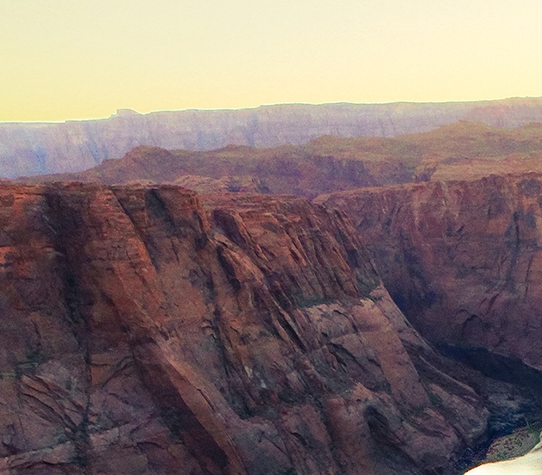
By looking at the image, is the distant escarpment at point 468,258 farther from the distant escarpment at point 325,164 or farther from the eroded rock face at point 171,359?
the distant escarpment at point 325,164

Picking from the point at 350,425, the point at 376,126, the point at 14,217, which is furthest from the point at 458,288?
the point at 376,126

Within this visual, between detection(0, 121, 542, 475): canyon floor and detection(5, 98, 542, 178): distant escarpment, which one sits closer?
detection(0, 121, 542, 475): canyon floor

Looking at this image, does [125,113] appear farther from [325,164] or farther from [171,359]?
[171,359]

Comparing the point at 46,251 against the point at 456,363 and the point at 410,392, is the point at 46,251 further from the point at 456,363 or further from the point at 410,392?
the point at 456,363

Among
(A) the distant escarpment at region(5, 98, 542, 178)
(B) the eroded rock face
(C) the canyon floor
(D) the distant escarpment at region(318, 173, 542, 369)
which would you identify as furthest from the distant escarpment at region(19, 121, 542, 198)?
(A) the distant escarpment at region(5, 98, 542, 178)

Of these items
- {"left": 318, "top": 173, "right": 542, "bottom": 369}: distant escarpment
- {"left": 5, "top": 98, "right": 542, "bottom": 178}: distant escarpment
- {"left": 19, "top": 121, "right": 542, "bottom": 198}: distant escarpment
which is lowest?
{"left": 318, "top": 173, "right": 542, "bottom": 369}: distant escarpment

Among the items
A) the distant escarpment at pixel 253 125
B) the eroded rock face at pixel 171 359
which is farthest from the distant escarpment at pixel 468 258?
the distant escarpment at pixel 253 125

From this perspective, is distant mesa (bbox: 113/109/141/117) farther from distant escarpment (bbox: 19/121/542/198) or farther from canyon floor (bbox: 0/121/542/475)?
canyon floor (bbox: 0/121/542/475)
